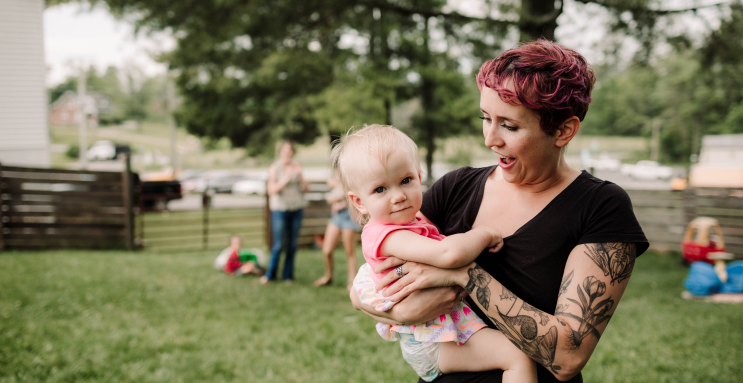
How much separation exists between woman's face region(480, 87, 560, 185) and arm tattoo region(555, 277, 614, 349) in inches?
13.5

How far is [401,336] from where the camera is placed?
5.05 ft

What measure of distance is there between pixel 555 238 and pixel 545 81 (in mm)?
453

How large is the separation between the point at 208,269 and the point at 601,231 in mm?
7857

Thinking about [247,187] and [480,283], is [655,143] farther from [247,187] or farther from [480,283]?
[480,283]

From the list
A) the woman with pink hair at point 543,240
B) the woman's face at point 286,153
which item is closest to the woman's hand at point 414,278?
the woman with pink hair at point 543,240

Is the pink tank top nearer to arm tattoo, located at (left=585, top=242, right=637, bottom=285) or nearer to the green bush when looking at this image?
arm tattoo, located at (left=585, top=242, right=637, bottom=285)

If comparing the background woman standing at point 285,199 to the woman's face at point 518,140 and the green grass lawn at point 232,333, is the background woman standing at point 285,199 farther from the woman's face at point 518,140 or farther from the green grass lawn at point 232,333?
the woman's face at point 518,140

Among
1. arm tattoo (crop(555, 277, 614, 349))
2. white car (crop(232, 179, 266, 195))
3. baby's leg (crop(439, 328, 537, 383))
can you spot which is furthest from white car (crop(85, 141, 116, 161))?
arm tattoo (crop(555, 277, 614, 349))

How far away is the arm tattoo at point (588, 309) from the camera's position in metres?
1.21

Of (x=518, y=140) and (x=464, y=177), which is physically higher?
(x=518, y=140)

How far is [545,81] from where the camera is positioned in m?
1.19

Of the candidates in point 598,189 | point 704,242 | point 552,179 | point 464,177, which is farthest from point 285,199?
point 704,242

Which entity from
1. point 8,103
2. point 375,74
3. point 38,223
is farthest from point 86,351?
point 8,103

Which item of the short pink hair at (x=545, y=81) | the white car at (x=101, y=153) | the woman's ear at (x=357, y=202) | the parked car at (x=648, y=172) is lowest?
the parked car at (x=648, y=172)
